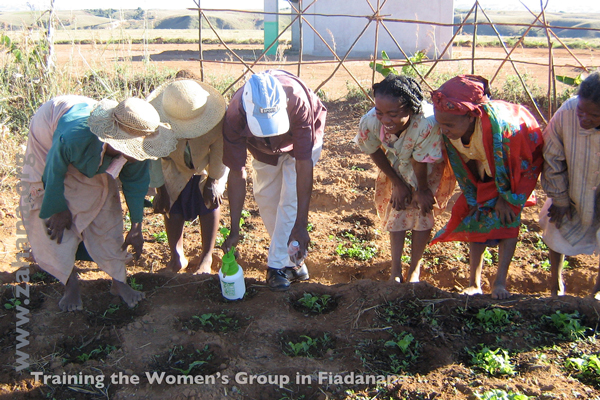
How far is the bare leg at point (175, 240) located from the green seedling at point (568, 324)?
2403mm

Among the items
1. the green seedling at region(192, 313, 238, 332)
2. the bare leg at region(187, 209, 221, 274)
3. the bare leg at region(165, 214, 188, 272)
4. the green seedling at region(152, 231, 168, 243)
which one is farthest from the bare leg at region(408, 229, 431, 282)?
the green seedling at region(152, 231, 168, 243)

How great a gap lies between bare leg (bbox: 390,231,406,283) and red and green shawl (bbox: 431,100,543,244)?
26cm

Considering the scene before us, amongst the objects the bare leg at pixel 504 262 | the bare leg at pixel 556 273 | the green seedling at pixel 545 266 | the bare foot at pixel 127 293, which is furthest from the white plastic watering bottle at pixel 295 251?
the green seedling at pixel 545 266

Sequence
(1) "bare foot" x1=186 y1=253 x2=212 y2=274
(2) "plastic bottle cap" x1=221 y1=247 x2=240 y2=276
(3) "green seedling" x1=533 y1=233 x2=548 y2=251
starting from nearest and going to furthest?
1. (2) "plastic bottle cap" x1=221 y1=247 x2=240 y2=276
2. (1) "bare foot" x1=186 y1=253 x2=212 y2=274
3. (3) "green seedling" x1=533 y1=233 x2=548 y2=251

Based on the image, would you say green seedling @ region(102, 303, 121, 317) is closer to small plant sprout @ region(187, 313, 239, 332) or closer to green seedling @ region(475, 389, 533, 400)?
small plant sprout @ region(187, 313, 239, 332)

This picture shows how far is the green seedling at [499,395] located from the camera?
6.42 feet

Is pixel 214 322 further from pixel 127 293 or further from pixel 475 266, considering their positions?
pixel 475 266

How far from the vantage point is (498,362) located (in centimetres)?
224

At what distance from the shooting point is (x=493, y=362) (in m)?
2.25

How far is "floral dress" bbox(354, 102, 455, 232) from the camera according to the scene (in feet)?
8.95

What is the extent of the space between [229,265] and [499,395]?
5.10ft

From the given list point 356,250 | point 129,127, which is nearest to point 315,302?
point 356,250

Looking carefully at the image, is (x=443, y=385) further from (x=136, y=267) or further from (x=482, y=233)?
(x=136, y=267)

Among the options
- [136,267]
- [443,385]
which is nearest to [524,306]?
[443,385]
